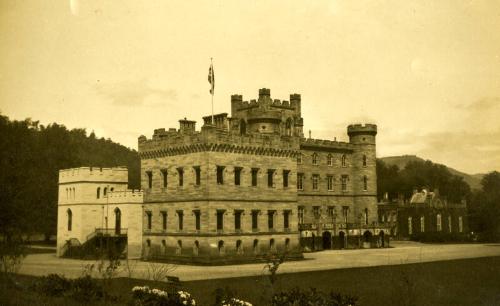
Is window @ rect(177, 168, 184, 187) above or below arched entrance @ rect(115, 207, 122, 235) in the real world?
above

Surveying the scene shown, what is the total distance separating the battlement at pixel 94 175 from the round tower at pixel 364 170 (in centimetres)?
2561

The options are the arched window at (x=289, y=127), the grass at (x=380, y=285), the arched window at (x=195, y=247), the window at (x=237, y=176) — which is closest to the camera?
the grass at (x=380, y=285)

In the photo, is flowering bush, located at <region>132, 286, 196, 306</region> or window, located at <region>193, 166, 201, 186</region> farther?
window, located at <region>193, 166, 201, 186</region>

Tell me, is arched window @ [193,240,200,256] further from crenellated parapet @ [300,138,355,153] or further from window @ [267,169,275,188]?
crenellated parapet @ [300,138,355,153]

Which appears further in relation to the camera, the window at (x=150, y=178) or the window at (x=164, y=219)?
the window at (x=150, y=178)

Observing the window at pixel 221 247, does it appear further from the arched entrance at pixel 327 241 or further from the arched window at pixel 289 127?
the arched window at pixel 289 127

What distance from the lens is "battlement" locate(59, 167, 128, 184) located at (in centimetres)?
5128

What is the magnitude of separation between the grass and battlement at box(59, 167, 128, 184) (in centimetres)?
2170

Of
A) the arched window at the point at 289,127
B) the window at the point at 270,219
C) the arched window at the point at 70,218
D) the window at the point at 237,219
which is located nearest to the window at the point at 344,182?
the arched window at the point at 289,127

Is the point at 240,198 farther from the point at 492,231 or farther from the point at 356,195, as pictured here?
the point at 492,231

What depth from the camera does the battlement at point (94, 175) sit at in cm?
5128

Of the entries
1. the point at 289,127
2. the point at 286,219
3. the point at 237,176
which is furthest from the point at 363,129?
the point at 237,176

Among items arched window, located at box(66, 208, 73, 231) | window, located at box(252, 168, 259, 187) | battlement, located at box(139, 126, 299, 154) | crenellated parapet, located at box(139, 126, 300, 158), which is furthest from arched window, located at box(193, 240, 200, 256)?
arched window, located at box(66, 208, 73, 231)

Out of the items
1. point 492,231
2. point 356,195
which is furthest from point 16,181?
point 492,231
